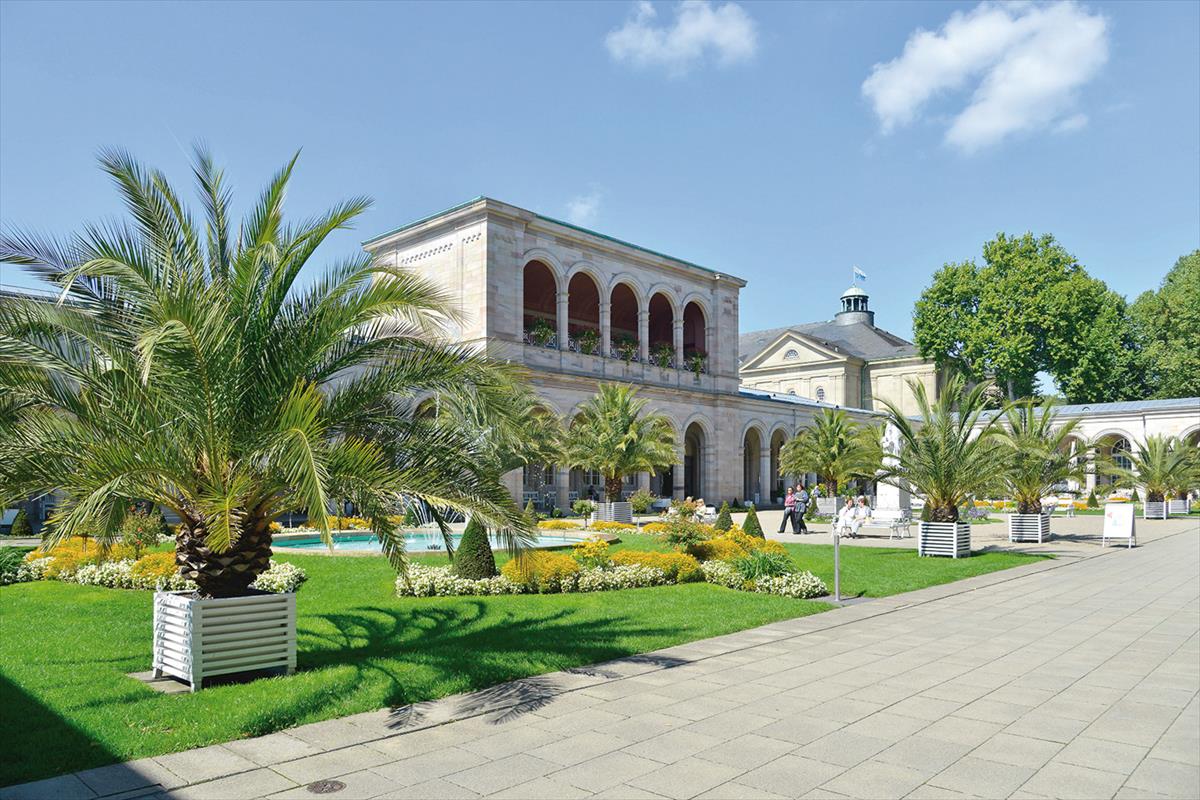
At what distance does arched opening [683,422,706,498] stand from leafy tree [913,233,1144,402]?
17.8 meters

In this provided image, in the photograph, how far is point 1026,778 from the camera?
17.5ft

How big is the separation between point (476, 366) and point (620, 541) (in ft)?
50.3

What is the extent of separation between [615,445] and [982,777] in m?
25.1

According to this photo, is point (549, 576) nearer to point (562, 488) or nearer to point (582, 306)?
point (562, 488)

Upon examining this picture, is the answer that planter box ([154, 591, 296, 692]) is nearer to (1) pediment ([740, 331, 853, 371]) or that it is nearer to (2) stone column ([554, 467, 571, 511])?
(2) stone column ([554, 467, 571, 511])

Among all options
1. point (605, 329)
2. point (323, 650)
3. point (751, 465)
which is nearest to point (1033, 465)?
point (605, 329)

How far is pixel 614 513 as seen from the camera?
30750 mm

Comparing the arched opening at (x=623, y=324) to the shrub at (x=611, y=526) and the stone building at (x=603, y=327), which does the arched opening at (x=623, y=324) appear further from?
the shrub at (x=611, y=526)

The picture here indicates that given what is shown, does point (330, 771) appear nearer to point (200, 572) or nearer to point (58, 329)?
point (200, 572)

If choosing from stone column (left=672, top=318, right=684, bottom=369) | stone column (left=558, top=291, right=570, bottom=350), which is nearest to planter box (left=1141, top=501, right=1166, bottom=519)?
stone column (left=672, top=318, right=684, bottom=369)

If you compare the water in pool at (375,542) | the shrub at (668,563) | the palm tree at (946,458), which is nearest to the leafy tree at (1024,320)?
the palm tree at (946,458)

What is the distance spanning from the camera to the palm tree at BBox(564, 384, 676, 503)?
1200 inches

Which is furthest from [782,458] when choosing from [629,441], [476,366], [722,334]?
[476,366]

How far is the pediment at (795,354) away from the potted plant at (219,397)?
6412cm
